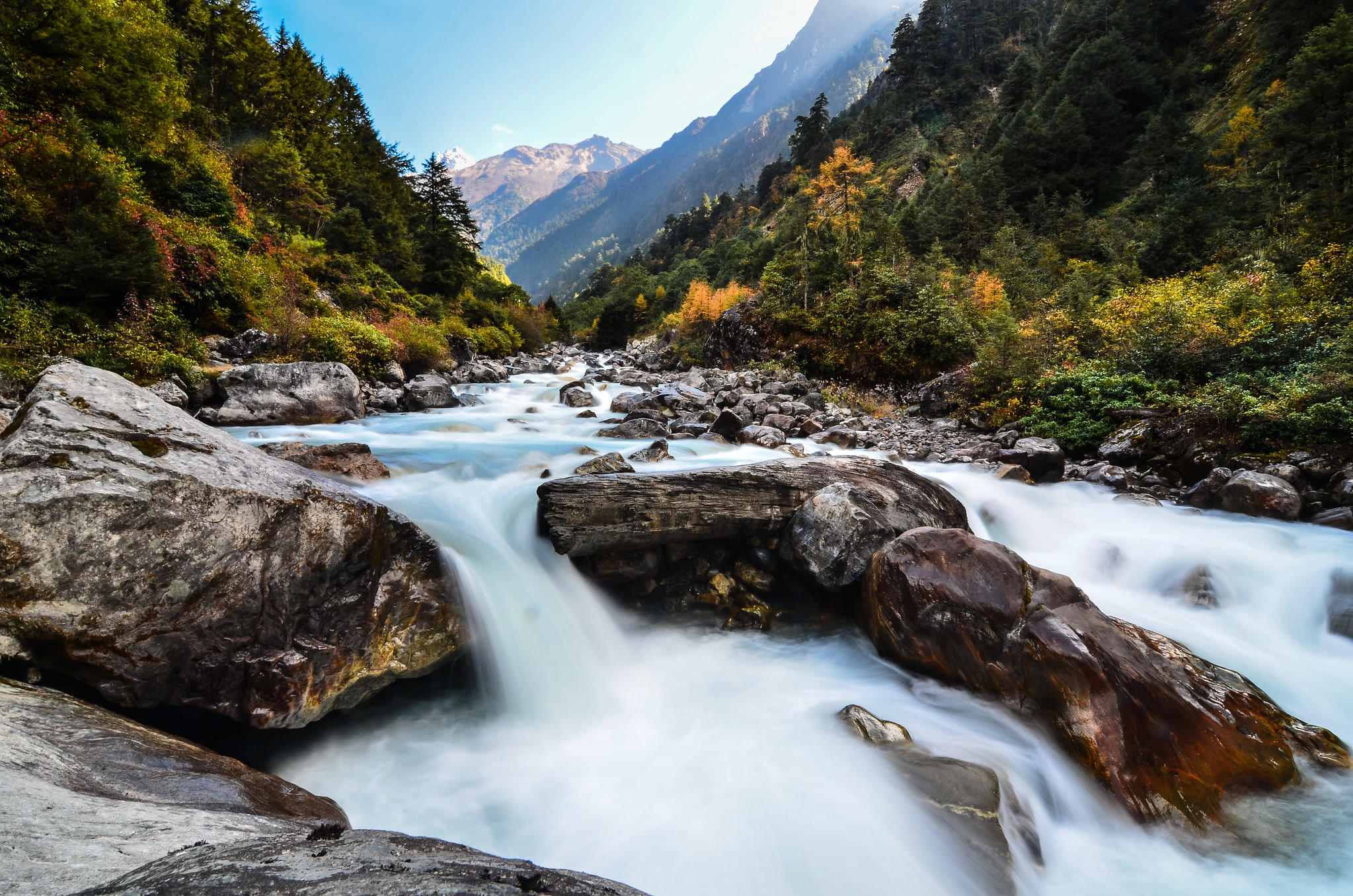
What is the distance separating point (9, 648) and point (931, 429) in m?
14.3

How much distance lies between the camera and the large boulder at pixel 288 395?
9070 millimetres

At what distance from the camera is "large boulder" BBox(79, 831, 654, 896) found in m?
1.07

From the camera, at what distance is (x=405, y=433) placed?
981 cm

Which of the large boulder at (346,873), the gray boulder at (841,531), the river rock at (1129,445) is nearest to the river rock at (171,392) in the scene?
the large boulder at (346,873)

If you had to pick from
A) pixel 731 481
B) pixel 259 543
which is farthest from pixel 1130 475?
pixel 259 543

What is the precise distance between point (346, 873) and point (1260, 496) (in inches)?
402

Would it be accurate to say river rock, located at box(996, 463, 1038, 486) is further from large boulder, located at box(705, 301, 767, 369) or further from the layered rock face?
large boulder, located at box(705, 301, 767, 369)

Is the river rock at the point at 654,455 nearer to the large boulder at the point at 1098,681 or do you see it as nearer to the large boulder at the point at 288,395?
the large boulder at the point at 1098,681

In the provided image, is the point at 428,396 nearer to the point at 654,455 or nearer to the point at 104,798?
the point at 654,455

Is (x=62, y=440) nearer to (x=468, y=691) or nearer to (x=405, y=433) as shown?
(x=468, y=691)

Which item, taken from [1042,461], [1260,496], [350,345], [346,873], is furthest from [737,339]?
[346,873]

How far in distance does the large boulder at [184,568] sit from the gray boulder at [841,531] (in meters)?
3.88

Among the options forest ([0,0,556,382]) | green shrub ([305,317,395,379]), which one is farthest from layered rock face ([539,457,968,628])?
green shrub ([305,317,395,379])

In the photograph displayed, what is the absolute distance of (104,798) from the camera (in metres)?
1.65
